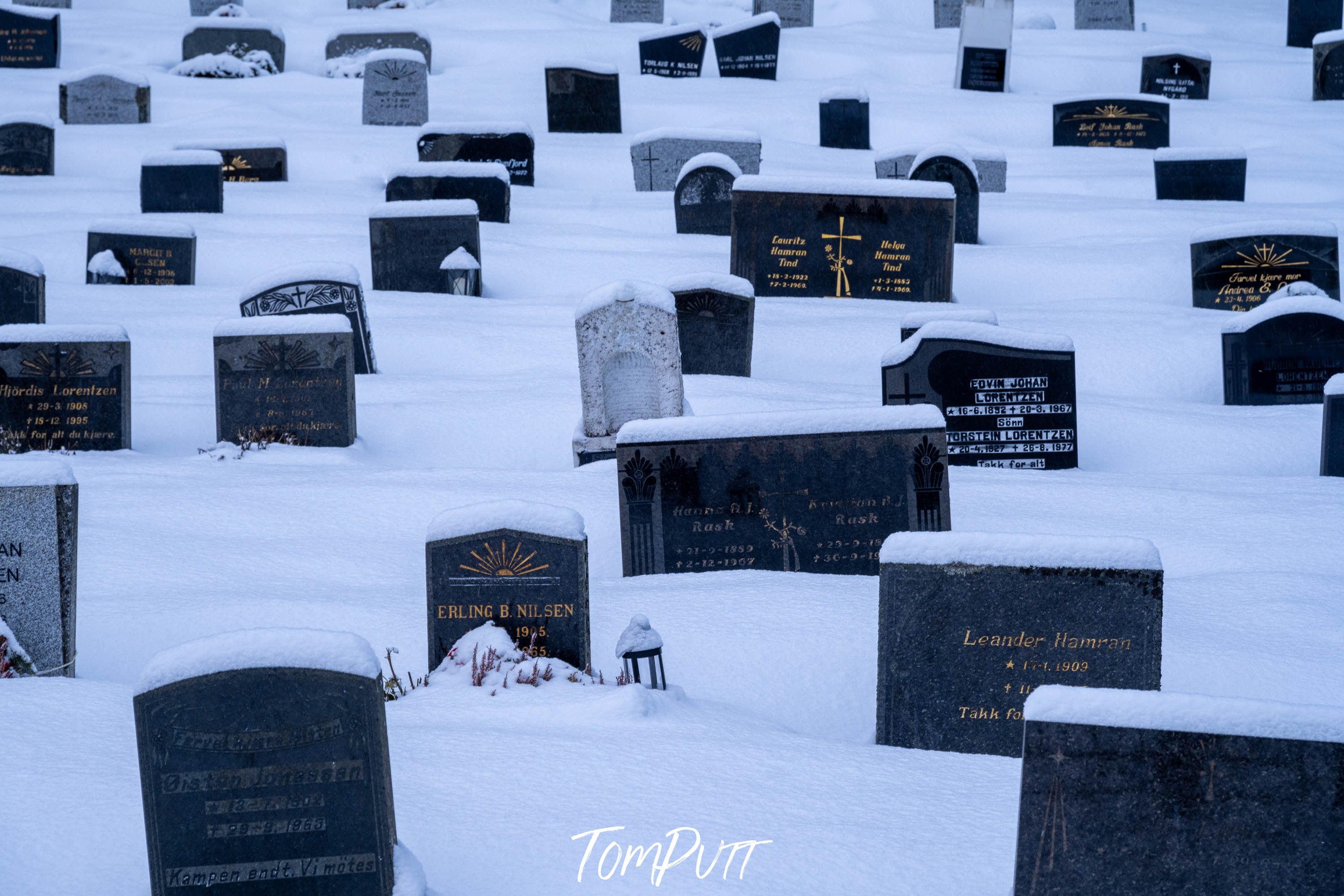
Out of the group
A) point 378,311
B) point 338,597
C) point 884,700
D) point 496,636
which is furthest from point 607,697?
point 378,311

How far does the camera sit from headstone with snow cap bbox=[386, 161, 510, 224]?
1378 cm

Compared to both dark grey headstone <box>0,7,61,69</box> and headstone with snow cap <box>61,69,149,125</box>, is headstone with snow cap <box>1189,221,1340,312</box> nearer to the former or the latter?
headstone with snow cap <box>61,69,149,125</box>

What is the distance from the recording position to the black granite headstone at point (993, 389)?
8.47m

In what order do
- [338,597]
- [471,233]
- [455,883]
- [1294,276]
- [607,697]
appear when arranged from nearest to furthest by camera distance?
[455,883], [607,697], [338,597], [1294,276], [471,233]

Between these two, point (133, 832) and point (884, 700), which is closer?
point (133, 832)

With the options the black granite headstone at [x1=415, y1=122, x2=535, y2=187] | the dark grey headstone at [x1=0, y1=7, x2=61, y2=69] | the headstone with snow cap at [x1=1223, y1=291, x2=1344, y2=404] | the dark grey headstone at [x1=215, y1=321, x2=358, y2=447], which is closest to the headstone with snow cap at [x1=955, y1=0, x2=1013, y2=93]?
the black granite headstone at [x1=415, y1=122, x2=535, y2=187]

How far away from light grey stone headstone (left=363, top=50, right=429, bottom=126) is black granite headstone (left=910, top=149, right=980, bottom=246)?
8.14 m

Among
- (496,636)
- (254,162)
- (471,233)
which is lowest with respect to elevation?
(496,636)

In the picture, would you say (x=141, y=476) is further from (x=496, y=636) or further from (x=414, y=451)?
(x=496, y=636)

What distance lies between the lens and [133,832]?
11.6ft

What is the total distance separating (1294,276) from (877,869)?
10.1 metres

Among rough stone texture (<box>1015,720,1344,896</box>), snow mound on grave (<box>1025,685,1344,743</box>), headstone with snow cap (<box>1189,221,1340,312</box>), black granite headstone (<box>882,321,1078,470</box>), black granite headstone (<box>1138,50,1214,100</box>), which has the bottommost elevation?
rough stone texture (<box>1015,720,1344,896</box>)

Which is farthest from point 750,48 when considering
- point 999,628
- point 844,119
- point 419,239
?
point 999,628

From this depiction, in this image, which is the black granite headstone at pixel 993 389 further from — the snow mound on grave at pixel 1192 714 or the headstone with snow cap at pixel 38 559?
the snow mound on grave at pixel 1192 714
